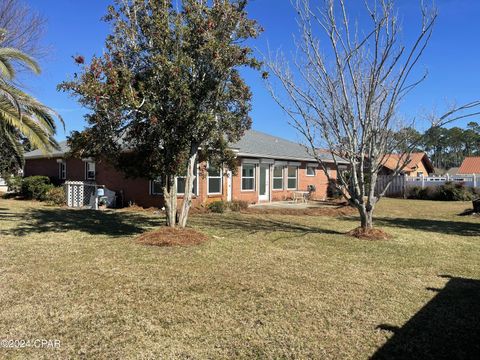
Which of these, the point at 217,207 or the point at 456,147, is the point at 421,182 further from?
the point at 456,147

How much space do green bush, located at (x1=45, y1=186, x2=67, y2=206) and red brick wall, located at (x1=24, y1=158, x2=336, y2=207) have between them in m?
1.76

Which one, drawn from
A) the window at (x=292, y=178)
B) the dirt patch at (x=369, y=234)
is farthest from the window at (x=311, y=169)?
the dirt patch at (x=369, y=234)

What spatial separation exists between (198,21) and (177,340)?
7450 millimetres

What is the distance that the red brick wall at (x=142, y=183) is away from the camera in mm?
18734

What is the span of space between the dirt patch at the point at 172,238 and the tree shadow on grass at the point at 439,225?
763cm

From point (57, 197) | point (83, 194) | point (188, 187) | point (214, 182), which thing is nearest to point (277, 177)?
point (214, 182)

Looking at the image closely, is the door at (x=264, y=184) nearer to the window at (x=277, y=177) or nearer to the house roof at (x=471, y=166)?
the window at (x=277, y=177)

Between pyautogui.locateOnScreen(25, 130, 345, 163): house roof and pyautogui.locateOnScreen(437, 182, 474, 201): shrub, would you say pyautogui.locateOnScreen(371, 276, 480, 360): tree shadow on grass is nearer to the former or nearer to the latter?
pyautogui.locateOnScreen(25, 130, 345, 163): house roof

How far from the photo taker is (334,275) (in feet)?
23.5

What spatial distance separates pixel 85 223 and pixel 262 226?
5.60m

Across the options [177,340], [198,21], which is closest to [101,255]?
[177,340]

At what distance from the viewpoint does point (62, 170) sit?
24828mm

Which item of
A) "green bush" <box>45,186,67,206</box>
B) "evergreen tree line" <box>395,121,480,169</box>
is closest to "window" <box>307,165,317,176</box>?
"green bush" <box>45,186,67,206</box>

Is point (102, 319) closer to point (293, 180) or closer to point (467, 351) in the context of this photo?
point (467, 351)
